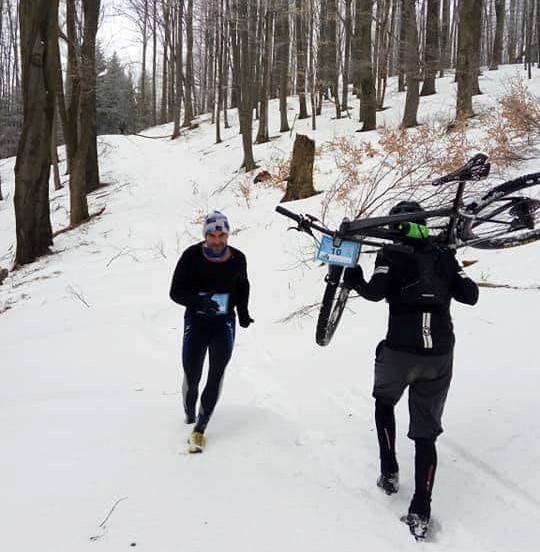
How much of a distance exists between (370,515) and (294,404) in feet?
5.46

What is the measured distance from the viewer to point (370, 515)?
3.09 metres

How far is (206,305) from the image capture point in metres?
3.77

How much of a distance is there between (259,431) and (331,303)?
170cm

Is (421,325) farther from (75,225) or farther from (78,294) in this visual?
(75,225)

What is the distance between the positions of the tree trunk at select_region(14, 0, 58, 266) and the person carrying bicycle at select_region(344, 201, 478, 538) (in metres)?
10.5

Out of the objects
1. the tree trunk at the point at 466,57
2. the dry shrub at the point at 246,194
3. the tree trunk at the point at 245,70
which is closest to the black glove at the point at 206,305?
the dry shrub at the point at 246,194

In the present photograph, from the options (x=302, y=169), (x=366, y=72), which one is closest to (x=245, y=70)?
(x=366, y=72)

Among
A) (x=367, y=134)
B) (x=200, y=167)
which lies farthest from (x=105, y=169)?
(x=367, y=134)

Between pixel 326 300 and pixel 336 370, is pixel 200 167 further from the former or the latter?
pixel 326 300

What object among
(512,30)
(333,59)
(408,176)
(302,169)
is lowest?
(408,176)

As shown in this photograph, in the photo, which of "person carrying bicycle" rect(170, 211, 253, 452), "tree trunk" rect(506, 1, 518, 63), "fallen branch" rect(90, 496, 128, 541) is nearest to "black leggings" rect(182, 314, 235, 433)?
"person carrying bicycle" rect(170, 211, 253, 452)

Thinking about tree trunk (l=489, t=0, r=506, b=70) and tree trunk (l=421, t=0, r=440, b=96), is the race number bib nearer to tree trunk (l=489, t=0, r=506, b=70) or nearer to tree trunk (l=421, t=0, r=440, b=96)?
tree trunk (l=421, t=0, r=440, b=96)

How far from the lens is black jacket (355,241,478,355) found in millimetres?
2867

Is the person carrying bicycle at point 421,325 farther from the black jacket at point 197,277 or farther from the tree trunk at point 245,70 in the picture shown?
the tree trunk at point 245,70
